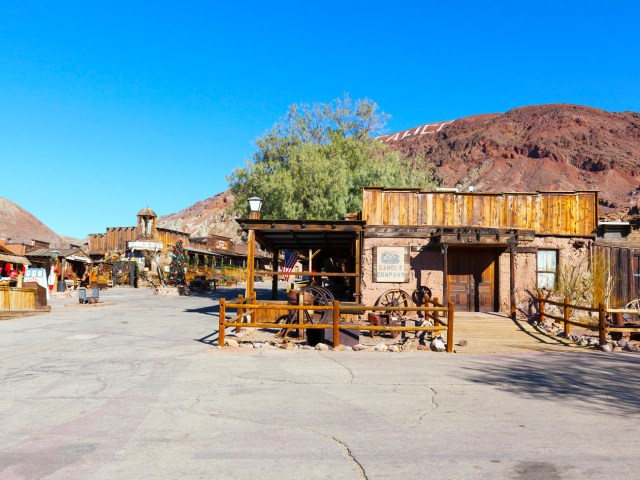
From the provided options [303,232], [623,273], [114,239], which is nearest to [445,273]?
[303,232]

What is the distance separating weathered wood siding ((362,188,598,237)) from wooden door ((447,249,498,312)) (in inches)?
45.9

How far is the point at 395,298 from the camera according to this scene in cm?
1778

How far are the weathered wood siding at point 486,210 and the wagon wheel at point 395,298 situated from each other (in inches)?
98.3

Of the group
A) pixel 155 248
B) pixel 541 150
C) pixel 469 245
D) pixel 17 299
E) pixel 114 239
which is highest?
pixel 541 150

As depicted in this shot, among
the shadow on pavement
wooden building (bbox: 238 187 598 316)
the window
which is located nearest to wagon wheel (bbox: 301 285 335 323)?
wooden building (bbox: 238 187 598 316)

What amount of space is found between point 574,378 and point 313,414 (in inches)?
200

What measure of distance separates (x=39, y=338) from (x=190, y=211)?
154395 millimetres

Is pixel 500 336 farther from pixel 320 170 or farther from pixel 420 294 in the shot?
pixel 320 170

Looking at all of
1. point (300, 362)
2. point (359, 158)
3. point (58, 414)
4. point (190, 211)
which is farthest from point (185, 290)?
point (190, 211)

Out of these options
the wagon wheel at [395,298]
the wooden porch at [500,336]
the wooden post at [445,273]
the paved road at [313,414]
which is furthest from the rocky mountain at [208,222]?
the paved road at [313,414]

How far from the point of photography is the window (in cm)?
1838

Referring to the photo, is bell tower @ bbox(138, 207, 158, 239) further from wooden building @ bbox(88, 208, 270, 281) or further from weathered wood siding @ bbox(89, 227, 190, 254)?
weathered wood siding @ bbox(89, 227, 190, 254)

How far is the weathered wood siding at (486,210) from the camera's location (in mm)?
18562

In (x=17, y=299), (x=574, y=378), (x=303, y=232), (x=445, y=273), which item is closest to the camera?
(x=574, y=378)
